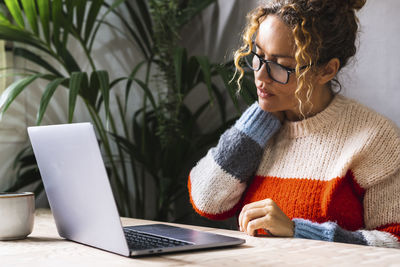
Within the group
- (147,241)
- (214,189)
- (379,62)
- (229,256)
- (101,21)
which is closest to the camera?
(229,256)

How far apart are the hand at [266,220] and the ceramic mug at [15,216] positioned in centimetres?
44

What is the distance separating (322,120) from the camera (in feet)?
4.24

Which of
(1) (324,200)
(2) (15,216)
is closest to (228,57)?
(1) (324,200)

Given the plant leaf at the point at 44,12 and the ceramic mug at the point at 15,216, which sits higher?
the plant leaf at the point at 44,12

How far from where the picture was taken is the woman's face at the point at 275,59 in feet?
4.08

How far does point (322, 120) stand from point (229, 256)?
0.61m

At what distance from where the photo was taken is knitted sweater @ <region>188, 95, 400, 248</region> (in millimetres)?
1170

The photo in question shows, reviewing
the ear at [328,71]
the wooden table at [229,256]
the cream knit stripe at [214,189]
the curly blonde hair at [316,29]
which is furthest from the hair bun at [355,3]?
the wooden table at [229,256]

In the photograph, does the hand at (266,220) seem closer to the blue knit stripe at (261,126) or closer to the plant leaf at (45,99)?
the blue knit stripe at (261,126)

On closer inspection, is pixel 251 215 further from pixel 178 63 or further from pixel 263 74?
pixel 178 63

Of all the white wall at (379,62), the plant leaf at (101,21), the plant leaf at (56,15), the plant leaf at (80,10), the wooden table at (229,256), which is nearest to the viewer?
the wooden table at (229,256)

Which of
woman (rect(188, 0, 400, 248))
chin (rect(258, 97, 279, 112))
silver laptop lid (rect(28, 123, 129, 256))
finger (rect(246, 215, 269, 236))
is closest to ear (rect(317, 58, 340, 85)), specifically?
woman (rect(188, 0, 400, 248))

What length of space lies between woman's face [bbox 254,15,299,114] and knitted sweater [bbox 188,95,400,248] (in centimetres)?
6

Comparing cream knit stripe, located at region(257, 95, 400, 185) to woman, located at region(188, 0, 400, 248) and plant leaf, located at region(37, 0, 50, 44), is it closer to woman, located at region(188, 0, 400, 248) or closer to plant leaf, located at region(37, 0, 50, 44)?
woman, located at region(188, 0, 400, 248)
